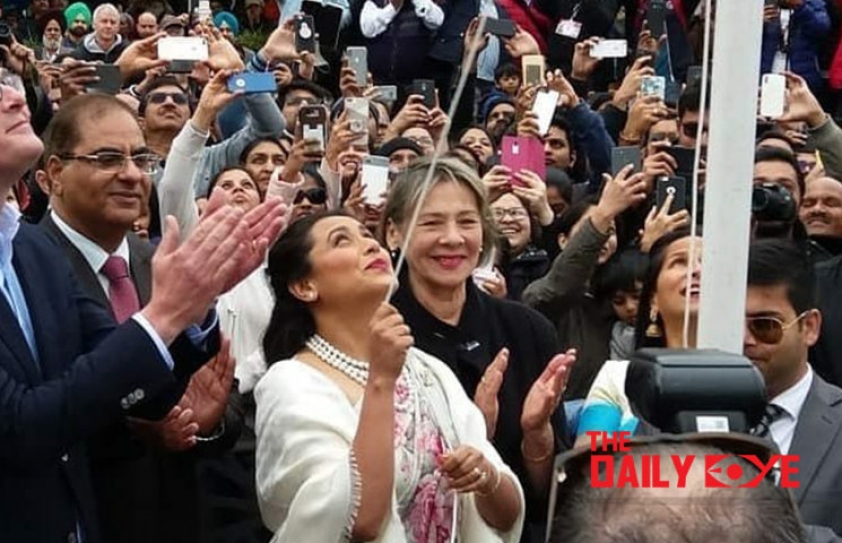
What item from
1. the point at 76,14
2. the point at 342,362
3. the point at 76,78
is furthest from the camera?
the point at 76,14

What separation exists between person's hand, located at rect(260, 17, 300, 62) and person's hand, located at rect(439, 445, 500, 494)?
14.9 feet

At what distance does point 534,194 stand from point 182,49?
1519 mm

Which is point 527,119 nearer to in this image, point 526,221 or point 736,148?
point 526,221

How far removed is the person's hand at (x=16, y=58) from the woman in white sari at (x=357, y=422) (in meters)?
3.26

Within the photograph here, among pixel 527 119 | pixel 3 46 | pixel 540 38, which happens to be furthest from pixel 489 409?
pixel 540 38

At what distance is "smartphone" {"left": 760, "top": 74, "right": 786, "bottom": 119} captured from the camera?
458cm

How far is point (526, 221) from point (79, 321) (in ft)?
8.45

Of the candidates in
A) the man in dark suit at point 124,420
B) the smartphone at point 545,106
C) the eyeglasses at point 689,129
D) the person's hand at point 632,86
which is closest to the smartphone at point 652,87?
the person's hand at point 632,86

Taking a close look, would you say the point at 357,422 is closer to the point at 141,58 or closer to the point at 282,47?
the point at 141,58

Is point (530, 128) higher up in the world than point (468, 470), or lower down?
higher up

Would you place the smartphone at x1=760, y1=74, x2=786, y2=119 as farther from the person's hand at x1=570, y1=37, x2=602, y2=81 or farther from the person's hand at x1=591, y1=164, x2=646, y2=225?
the person's hand at x1=570, y1=37, x2=602, y2=81

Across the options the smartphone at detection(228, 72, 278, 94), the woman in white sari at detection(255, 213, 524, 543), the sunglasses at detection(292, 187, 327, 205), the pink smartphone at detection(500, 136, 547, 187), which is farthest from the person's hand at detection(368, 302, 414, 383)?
the pink smartphone at detection(500, 136, 547, 187)

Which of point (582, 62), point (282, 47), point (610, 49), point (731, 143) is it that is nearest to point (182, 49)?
point (282, 47)

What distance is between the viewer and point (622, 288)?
13.1 feet
